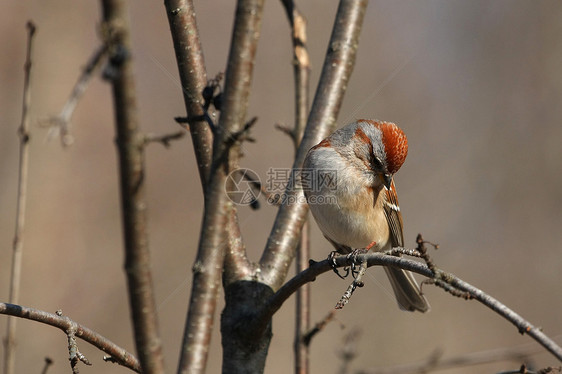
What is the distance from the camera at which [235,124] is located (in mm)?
1625

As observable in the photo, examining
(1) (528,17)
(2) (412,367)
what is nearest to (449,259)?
(1) (528,17)

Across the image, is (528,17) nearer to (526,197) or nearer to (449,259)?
(526,197)

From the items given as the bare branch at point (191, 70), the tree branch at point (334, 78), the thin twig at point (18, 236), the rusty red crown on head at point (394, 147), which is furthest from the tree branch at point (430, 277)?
the rusty red crown on head at point (394, 147)

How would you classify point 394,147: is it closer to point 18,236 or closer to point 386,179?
point 386,179

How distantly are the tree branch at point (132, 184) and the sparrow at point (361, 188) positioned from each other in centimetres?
227

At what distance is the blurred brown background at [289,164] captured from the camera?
6.14 meters

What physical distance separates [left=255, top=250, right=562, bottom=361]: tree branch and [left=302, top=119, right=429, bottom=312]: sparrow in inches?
41.4

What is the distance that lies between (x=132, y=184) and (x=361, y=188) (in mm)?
2649

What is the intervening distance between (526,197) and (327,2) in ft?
12.0

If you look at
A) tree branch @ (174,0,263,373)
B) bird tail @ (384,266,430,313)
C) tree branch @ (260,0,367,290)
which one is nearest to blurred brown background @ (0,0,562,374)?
bird tail @ (384,266,430,313)

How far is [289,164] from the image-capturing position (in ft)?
22.7

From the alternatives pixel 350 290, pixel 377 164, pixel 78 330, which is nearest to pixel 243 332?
pixel 350 290

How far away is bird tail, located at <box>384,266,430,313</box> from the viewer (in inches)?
162

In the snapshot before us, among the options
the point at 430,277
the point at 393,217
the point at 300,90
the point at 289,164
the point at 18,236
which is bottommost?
the point at 430,277
